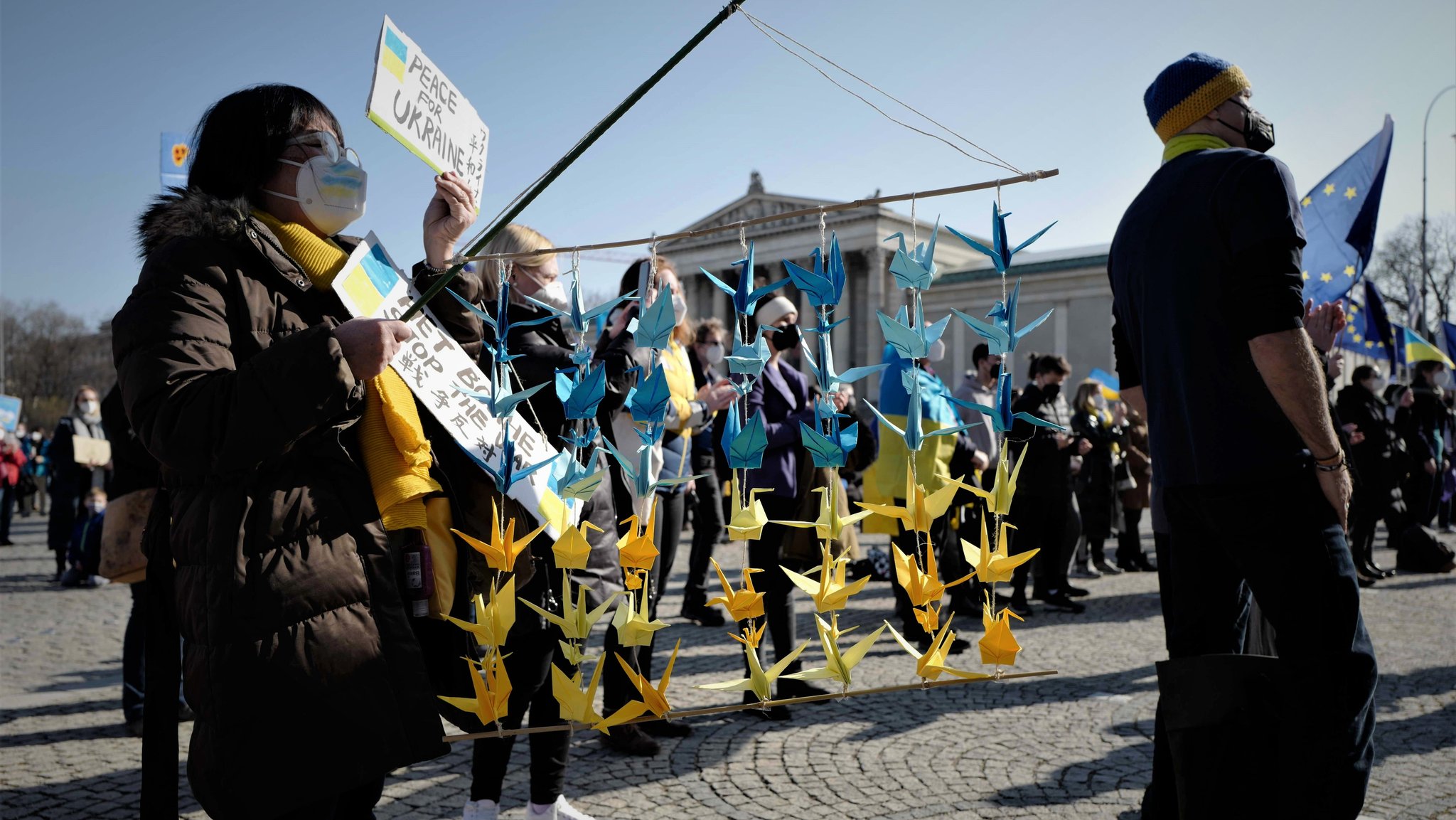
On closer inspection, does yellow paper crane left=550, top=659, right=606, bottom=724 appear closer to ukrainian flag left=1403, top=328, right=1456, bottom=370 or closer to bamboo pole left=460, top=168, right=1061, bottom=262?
bamboo pole left=460, top=168, right=1061, bottom=262

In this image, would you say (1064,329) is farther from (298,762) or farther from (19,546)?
(298,762)

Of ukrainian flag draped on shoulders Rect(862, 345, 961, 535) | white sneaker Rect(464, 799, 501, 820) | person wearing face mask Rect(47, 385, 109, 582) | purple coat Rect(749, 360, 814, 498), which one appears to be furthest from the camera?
person wearing face mask Rect(47, 385, 109, 582)

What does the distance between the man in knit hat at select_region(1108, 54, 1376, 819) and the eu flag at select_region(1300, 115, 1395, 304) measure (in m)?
4.30

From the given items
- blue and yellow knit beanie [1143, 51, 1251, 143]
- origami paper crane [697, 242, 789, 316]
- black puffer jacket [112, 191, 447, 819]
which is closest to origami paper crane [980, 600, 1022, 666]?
origami paper crane [697, 242, 789, 316]

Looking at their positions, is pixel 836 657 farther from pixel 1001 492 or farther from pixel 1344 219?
pixel 1344 219

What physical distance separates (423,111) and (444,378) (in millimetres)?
615

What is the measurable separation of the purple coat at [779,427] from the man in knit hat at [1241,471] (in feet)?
6.63

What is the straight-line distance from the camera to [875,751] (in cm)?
391

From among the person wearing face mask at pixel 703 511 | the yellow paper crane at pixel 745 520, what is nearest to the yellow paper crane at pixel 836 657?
the yellow paper crane at pixel 745 520

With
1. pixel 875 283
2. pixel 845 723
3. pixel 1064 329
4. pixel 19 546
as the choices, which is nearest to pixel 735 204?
pixel 875 283

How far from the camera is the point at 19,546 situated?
13758 millimetres

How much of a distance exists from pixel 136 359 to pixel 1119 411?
33.0 feet

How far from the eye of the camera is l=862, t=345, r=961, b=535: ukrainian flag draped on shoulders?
5.05 meters

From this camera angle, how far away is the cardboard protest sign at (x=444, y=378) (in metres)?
2.02
